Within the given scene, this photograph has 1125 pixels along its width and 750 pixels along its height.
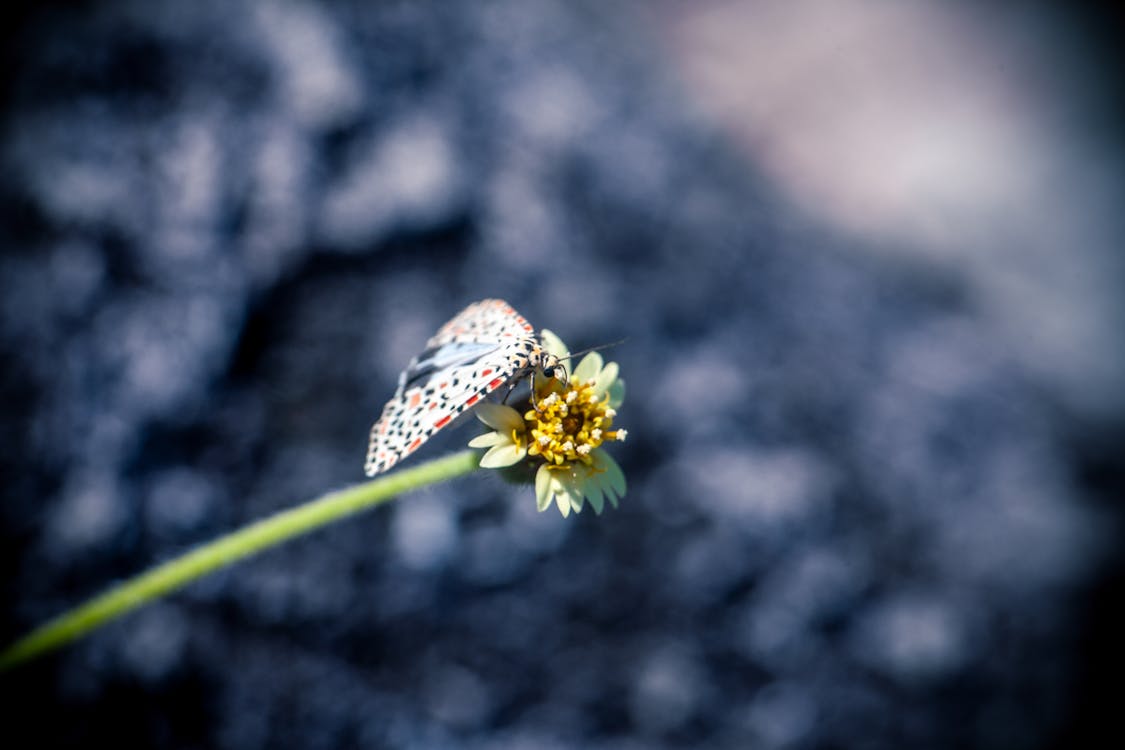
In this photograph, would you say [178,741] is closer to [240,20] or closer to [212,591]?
[212,591]

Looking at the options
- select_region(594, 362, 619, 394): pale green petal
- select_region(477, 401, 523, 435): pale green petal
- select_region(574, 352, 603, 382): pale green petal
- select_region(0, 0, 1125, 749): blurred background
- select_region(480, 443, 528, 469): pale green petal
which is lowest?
select_region(480, 443, 528, 469): pale green petal

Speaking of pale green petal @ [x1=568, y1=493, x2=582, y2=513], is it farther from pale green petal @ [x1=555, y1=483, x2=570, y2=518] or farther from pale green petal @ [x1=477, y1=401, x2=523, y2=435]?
pale green petal @ [x1=477, y1=401, x2=523, y2=435]

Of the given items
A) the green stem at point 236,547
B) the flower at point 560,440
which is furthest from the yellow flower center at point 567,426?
the green stem at point 236,547

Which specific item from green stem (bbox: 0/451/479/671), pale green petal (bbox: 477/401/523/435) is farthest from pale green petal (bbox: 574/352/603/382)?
green stem (bbox: 0/451/479/671)

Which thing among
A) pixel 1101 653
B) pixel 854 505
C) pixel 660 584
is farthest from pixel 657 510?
pixel 1101 653

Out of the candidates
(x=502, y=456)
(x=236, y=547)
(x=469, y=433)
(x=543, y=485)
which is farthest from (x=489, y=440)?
(x=469, y=433)

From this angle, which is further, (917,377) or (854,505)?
(917,377)
